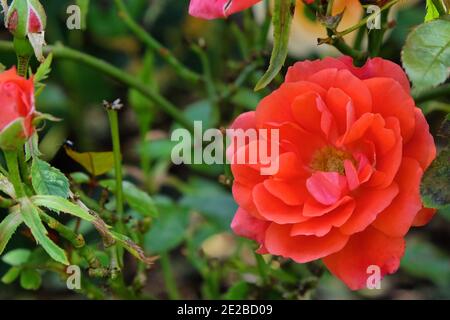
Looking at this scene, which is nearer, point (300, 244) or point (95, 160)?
point (300, 244)

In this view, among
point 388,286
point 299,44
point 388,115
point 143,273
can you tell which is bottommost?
point 388,286

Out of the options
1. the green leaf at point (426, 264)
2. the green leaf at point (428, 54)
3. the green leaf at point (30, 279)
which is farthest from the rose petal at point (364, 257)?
the green leaf at point (426, 264)

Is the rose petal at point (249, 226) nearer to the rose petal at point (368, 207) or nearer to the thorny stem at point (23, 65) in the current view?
the rose petal at point (368, 207)

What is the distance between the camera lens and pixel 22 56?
2.20 ft

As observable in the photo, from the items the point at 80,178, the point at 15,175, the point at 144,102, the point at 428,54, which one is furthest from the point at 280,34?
the point at 144,102

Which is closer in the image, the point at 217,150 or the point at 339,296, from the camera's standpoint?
the point at 217,150

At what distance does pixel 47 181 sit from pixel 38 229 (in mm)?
56

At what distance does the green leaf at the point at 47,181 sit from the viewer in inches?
26.2

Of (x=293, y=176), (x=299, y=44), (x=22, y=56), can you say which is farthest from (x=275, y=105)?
(x=299, y=44)

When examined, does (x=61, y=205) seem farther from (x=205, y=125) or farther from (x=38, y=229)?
(x=205, y=125)


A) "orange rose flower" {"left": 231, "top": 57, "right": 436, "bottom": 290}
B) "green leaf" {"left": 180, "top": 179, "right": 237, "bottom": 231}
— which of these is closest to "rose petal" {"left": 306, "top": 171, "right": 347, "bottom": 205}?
"orange rose flower" {"left": 231, "top": 57, "right": 436, "bottom": 290}

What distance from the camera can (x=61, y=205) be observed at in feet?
2.08
